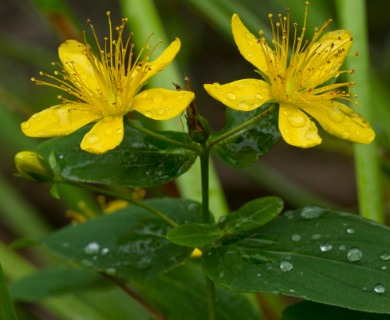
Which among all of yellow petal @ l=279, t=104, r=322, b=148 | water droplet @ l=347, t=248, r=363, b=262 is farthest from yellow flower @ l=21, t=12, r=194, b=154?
water droplet @ l=347, t=248, r=363, b=262

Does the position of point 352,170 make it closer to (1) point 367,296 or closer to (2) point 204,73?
(2) point 204,73

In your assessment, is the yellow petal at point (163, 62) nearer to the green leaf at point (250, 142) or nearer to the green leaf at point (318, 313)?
the green leaf at point (250, 142)

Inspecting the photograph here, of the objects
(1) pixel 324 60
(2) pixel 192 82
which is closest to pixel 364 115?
(1) pixel 324 60

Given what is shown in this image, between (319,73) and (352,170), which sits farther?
(352,170)

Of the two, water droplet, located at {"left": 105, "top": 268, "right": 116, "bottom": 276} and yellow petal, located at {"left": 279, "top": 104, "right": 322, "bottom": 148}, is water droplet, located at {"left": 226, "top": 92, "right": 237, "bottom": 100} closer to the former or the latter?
yellow petal, located at {"left": 279, "top": 104, "right": 322, "bottom": 148}

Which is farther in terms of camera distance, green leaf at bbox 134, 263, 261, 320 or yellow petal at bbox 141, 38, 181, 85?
green leaf at bbox 134, 263, 261, 320

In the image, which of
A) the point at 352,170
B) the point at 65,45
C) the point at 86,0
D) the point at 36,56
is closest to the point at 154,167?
the point at 65,45

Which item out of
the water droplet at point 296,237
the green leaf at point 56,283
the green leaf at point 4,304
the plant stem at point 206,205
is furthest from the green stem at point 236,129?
the green leaf at point 56,283
